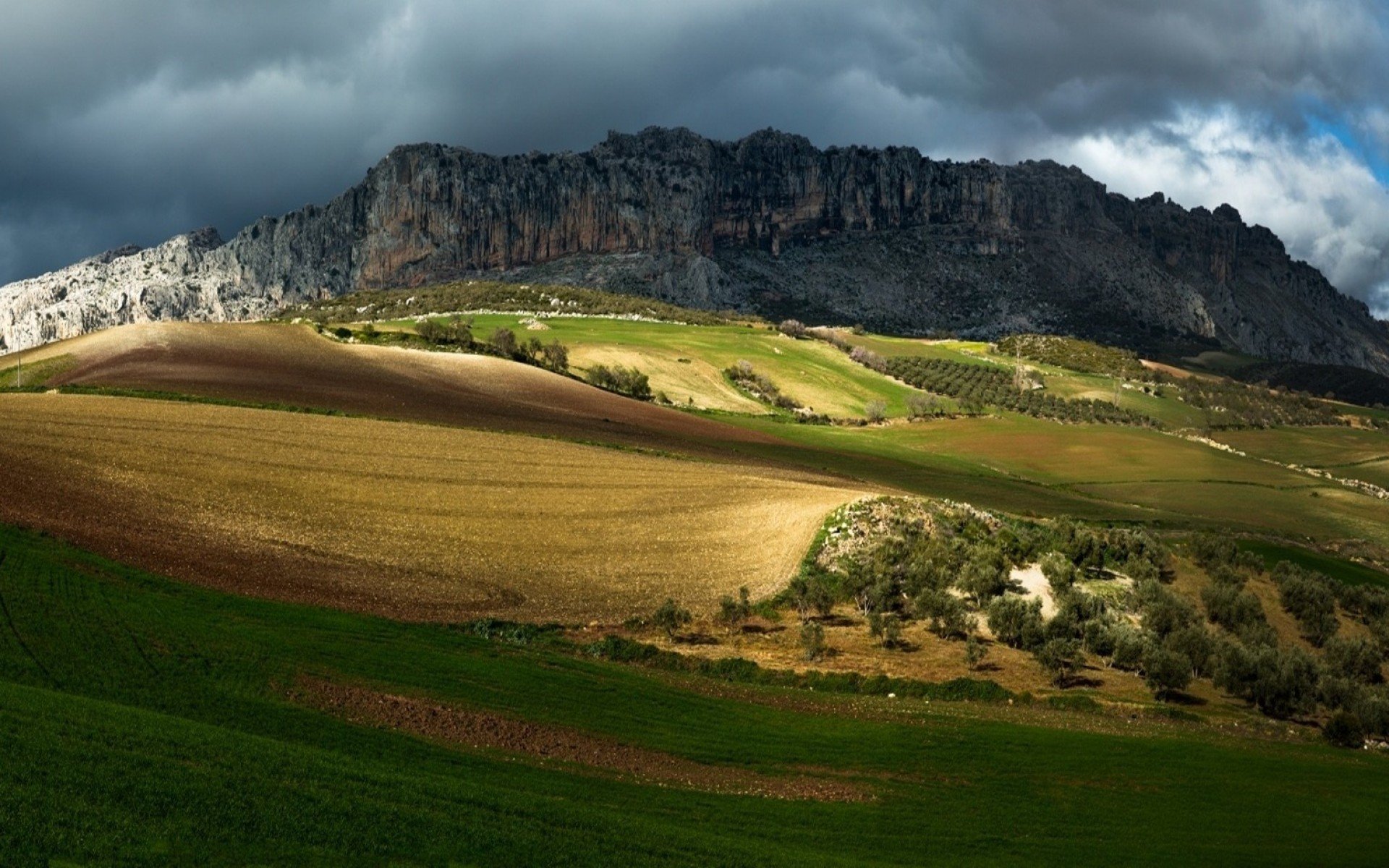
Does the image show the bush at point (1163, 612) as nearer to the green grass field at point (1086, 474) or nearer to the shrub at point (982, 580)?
the shrub at point (982, 580)

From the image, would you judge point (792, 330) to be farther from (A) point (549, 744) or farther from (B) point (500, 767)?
(B) point (500, 767)

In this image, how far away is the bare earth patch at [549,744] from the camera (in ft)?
88.7

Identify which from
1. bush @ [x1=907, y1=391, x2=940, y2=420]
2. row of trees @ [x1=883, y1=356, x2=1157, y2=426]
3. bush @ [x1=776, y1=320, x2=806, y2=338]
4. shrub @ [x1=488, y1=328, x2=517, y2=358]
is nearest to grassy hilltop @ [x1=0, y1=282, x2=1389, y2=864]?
shrub @ [x1=488, y1=328, x2=517, y2=358]

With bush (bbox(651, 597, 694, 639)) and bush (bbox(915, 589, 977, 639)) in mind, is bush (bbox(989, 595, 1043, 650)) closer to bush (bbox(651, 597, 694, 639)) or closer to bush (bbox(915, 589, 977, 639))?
bush (bbox(915, 589, 977, 639))

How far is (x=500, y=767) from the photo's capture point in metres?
25.6

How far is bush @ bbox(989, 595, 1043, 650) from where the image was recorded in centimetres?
4519

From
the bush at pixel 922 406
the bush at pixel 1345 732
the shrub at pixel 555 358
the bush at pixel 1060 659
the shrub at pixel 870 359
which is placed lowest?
the bush at pixel 1345 732

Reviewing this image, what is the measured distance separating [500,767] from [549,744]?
2.45 metres

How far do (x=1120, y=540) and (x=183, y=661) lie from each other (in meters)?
45.9

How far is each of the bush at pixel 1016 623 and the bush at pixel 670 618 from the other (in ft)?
39.5

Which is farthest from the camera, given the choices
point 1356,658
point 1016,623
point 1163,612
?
point 1163,612

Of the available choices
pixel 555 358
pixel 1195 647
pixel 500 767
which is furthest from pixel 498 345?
pixel 500 767

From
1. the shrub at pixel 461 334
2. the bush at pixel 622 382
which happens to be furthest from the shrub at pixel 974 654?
the shrub at pixel 461 334

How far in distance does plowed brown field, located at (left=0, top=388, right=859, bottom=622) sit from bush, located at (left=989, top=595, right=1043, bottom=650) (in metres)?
8.61
